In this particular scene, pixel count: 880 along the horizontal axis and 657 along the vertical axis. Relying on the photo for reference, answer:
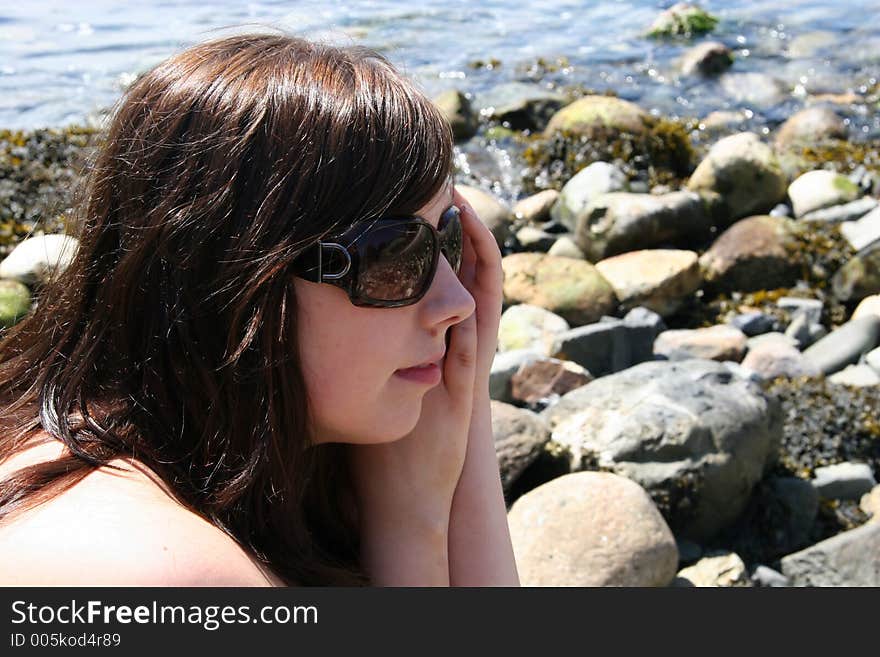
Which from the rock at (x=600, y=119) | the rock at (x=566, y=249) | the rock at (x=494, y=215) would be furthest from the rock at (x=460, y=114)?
the rock at (x=566, y=249)

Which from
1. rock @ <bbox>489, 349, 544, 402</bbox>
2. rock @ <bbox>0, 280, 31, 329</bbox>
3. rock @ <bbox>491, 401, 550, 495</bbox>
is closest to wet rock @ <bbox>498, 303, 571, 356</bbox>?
rock @ <bbox>489, 349, 544, 402</bbox>

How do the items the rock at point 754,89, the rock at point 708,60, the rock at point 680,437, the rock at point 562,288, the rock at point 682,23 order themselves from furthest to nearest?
the rock at point 682,23
the rock at point 708,60
the rock at point 754,89
the rock at point 562,288
the rock at point 680,437

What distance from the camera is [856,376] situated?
287 inches

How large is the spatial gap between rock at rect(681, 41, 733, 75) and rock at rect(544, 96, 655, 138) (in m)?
4.45

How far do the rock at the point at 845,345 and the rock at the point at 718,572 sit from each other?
2610 millimetres

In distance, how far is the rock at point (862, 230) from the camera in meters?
9.16

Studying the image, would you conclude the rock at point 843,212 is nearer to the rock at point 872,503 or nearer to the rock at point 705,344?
the rock at point 705,344

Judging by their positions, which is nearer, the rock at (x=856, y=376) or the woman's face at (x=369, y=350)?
the woman's face at (x=369, y=350)

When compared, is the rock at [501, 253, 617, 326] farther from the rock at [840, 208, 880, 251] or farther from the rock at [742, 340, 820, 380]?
the rock at [840, 208, 880, 251]

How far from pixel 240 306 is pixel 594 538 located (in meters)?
3.23

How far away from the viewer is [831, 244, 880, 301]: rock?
8.59 meters

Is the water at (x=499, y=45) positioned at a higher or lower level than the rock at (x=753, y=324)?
higher

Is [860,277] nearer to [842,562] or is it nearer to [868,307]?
[868,307]
